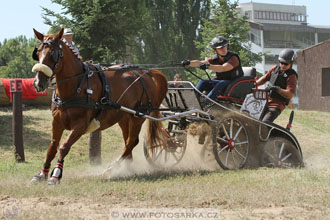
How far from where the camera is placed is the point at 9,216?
473 cm

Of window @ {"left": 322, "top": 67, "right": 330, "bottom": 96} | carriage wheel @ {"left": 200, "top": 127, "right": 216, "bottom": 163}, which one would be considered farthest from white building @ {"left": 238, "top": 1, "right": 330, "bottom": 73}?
carriage wheel @ {"left": 200, "top": 127, "right": 216, "bottom": 163}

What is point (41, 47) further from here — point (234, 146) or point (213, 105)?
point (234, 146)

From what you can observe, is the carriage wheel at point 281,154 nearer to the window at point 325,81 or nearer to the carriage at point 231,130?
the carriage at point 231,130

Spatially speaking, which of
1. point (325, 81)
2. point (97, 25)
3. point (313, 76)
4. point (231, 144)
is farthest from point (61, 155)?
point (325, 81)

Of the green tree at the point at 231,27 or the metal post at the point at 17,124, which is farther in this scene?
the green tree at the point at 231,27

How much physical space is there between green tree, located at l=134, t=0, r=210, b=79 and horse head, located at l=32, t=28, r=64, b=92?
99.4 ft

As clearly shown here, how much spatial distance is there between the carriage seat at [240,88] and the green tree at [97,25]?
354 inches

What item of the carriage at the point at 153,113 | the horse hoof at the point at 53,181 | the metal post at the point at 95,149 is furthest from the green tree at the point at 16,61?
the horse hoof at the point at 53,181

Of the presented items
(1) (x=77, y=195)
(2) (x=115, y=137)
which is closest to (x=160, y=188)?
(1) (x=77, y=195)

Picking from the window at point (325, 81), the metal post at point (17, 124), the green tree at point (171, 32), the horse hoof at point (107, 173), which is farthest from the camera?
the green tree at point (171, 32)

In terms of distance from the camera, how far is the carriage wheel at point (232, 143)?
8.29 m

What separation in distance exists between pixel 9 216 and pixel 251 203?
8.27ft

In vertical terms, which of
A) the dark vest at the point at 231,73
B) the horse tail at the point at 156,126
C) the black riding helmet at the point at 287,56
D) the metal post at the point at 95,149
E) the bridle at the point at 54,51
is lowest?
the metal post at the point at 95,149

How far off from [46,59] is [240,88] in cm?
348
